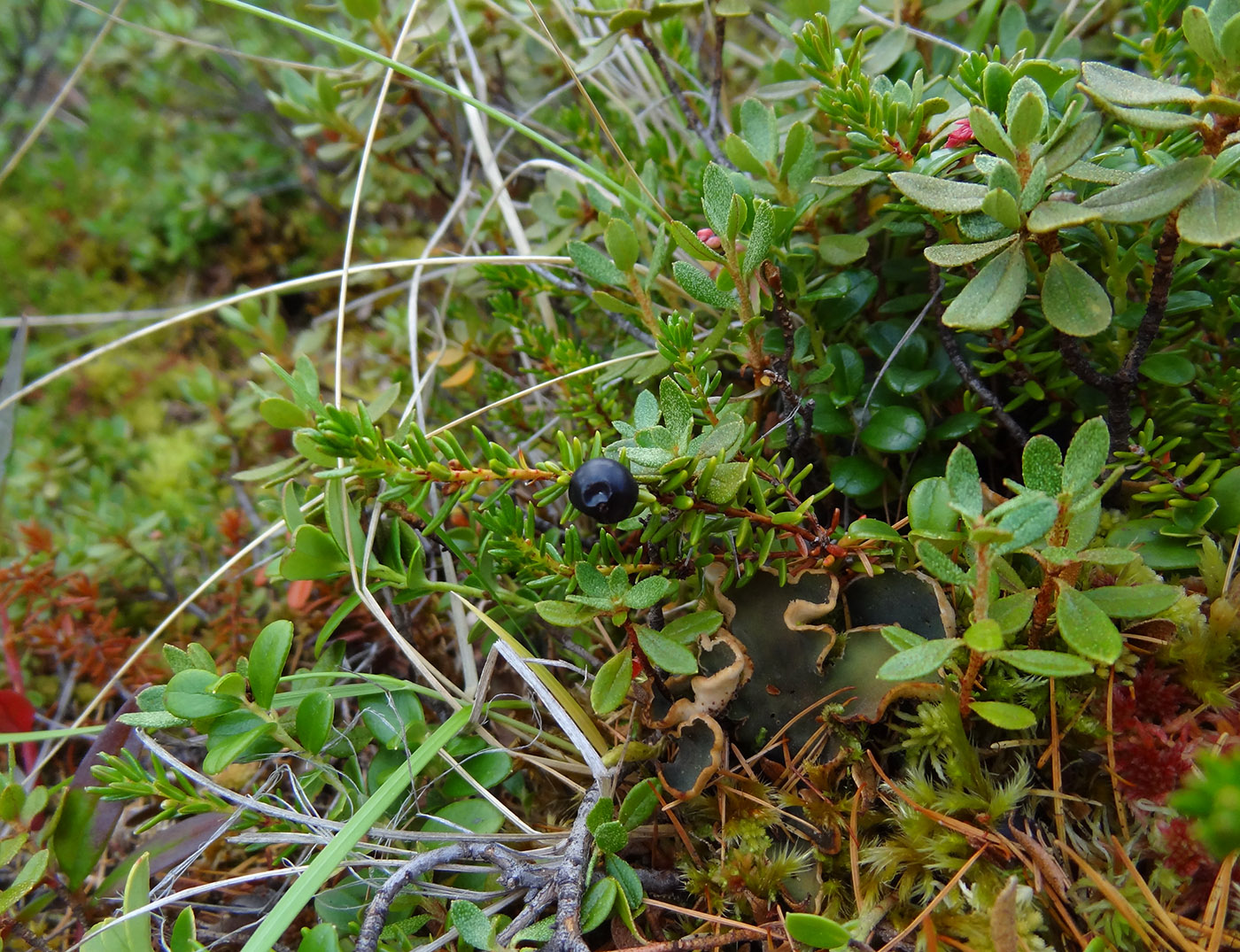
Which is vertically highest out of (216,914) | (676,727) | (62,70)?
(62,70)

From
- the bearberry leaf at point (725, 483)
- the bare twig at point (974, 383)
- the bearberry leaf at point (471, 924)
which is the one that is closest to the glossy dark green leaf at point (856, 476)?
the bare twig at point (974, 383)

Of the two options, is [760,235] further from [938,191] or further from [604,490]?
[604,490]

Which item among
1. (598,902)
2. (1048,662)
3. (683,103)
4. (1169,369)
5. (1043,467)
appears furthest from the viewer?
(683,103)

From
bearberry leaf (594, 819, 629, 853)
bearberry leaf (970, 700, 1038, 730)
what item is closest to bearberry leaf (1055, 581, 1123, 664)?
bearberry leaf (970, 700, 1038, 730)

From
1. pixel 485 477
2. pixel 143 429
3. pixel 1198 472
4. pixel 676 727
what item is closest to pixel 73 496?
pixel 143 429

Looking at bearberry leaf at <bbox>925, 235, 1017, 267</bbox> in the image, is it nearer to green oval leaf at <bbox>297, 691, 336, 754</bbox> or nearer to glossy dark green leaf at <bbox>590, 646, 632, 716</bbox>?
glossy dark green leaf at <bbox>590, 646, 632, 716</bbox>

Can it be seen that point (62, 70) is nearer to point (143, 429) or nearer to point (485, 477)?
point (143, 429)

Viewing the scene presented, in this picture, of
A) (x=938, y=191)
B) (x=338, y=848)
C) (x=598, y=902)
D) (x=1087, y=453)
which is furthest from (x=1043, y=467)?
(x=338, y=848)
